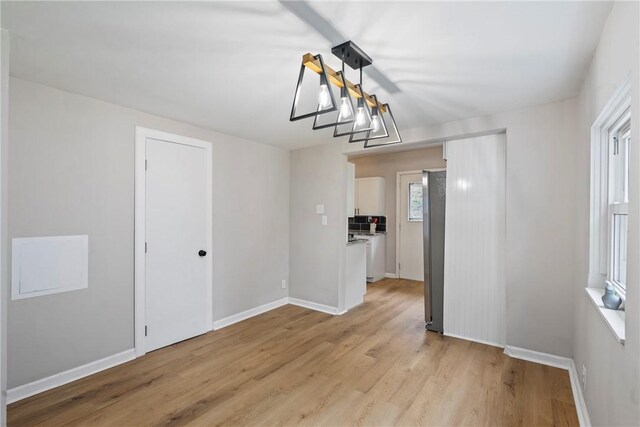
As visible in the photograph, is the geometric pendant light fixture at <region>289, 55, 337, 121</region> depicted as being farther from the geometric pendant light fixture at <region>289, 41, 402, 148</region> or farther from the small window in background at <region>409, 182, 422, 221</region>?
the small window in background at <region>409, 182, 422, 221</region>

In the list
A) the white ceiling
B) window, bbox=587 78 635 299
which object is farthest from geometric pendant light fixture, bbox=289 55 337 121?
window, bbox=587 78 635 299

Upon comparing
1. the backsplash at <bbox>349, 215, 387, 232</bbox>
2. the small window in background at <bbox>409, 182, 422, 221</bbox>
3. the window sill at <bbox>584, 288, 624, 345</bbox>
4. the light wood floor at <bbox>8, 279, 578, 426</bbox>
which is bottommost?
the light wood floor at <bbox>8, 279, 578, 426</bbox>

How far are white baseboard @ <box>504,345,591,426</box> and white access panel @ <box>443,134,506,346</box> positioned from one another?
22cm

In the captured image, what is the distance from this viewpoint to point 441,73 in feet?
6.89

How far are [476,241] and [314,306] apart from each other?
2270mm

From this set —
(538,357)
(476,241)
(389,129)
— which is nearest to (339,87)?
(389,129)

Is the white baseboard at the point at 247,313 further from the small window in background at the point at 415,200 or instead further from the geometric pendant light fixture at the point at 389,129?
the small window in background at the point at 415,200

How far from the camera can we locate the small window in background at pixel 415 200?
5.91 meters

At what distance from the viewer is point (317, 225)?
429 cm

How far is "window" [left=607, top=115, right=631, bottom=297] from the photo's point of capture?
5.89ft

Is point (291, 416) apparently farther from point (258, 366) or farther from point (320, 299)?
point (320, 299)

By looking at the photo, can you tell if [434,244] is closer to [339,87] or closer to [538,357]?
[538,357]

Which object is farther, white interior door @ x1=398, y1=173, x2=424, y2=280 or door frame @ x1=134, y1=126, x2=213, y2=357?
white interior door @ x1=398, y1=173, x2=424, y2=280

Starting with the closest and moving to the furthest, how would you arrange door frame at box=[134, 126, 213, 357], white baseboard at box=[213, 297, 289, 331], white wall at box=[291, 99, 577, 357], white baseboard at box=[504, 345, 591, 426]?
1. white baseboard at box=[504, 345, 591, 426]
2. white wall at box=[291, 99, 577, 357]
3. door frame at box=[134, 126, 213, 357]
4. white baseboard at box=[213, 297, 289, 331]
